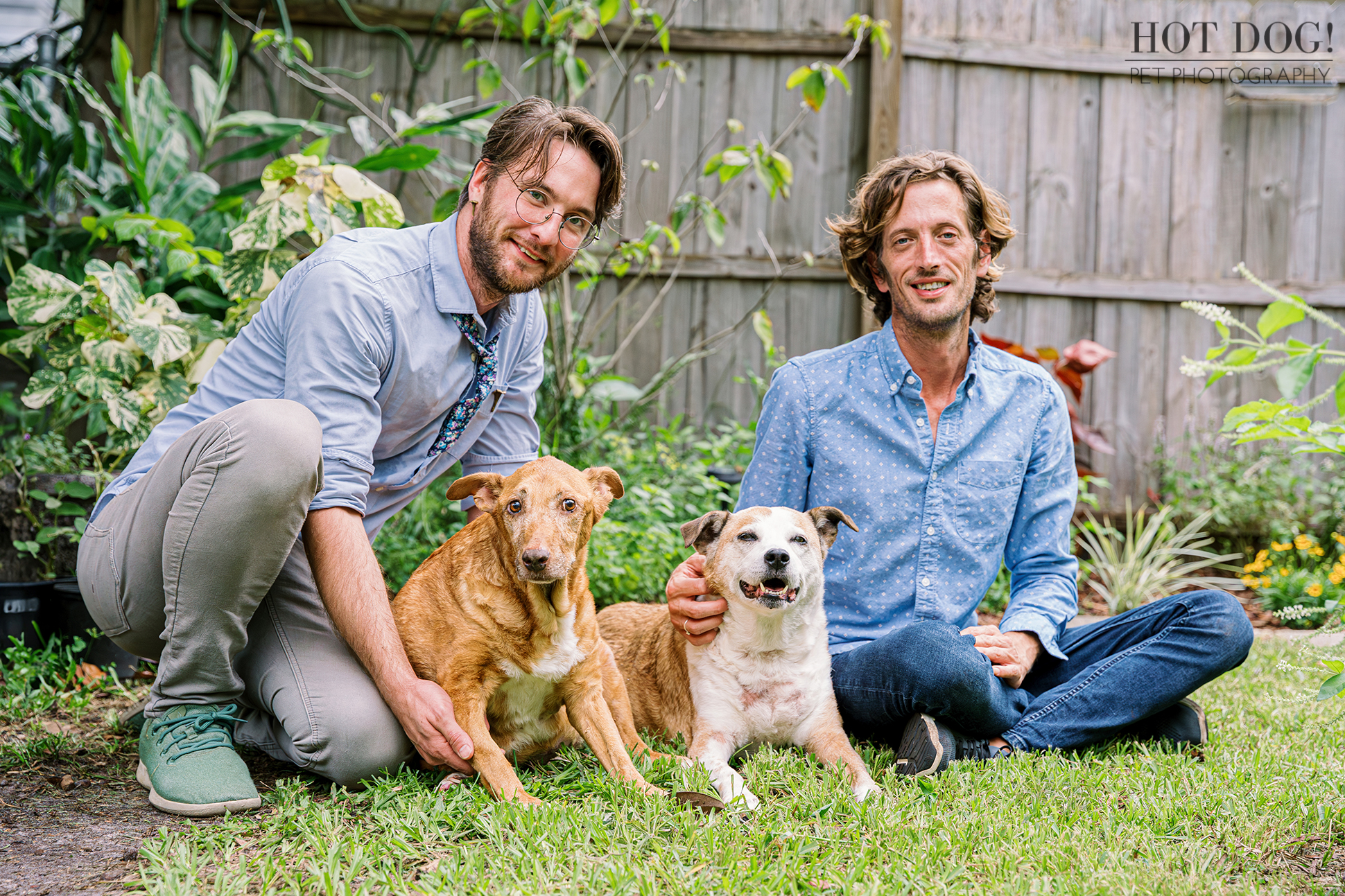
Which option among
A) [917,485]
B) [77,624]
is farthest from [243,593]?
[917,485]

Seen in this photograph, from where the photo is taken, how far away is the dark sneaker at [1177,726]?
312cm

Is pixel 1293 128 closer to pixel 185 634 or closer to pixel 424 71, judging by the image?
pixel 424 71

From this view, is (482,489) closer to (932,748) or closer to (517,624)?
(517,624)

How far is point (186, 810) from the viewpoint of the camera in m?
2.51

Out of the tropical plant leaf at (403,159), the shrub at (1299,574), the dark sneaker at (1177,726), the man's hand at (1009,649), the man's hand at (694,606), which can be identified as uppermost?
the tropical plant leaf at (403,159)

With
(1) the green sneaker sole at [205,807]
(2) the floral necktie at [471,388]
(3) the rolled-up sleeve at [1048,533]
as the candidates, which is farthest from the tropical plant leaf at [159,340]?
(3) the rolled-up sleeve at [1048,533]

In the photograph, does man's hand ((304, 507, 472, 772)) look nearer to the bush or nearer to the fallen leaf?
the fallen leaf

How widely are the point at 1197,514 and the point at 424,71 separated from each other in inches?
224

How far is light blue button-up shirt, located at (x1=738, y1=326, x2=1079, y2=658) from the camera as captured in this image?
3.22 metres

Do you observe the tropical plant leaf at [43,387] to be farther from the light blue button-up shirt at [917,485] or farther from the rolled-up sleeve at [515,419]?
the light blue button-up shirt at [917,485]

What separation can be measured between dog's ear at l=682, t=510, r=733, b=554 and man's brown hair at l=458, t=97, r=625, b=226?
1017 mm

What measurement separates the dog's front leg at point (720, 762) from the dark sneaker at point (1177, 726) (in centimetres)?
136

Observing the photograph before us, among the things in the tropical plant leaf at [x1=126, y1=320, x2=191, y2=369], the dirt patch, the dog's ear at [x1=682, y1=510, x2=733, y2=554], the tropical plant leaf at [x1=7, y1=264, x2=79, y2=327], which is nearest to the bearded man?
the dog's ear at [x1=682, y1=510, x2=733, y2=554]

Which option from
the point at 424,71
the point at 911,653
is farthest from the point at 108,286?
the point at 911,653
